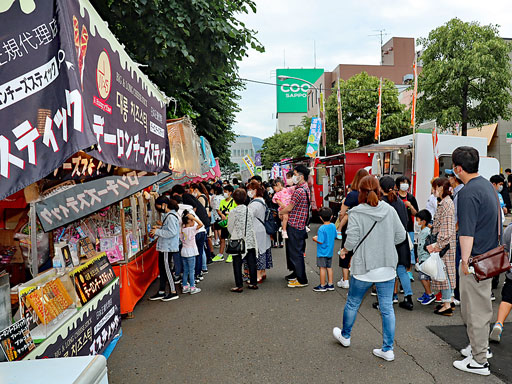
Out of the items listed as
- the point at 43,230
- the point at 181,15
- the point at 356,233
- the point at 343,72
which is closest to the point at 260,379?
the point at 356,233

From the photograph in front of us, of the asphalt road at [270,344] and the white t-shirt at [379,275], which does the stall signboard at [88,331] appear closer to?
the asphalt road at [270,344]

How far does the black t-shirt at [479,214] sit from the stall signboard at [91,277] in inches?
149

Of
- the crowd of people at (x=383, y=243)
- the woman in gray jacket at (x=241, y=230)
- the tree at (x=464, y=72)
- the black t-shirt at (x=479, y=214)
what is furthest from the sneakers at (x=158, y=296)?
the tree at (x=464, y=72)

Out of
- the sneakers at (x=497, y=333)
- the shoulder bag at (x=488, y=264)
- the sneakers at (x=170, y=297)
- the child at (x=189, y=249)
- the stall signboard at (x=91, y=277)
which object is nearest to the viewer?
the shoulder bag at (x=488, y=264)

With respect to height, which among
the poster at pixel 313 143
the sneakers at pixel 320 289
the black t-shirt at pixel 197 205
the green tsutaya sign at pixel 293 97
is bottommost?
the sneakers at pixel 320 289

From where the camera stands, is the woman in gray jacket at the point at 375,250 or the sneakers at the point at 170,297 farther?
the sneakers at the point at 170,297

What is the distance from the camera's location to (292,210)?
696 cm

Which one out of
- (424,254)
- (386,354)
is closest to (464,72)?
(424,254)

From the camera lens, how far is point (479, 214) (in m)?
3.70

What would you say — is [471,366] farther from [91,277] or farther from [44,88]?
[44,88]

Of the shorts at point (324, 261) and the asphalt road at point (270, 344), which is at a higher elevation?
the shorts at point (324, 261)

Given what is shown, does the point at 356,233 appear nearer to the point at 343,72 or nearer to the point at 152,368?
the point at 152,368

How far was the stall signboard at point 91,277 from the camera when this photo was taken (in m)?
3.82

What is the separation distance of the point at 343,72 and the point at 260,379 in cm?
5248
